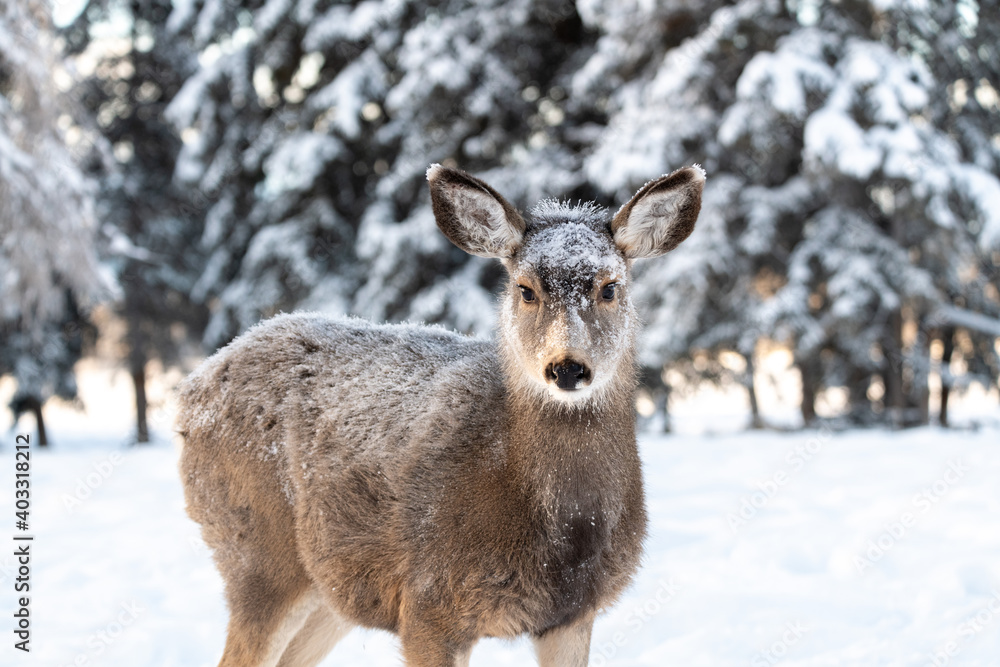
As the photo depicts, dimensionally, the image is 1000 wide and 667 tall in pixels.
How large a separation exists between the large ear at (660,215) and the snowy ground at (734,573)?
5.98 feet

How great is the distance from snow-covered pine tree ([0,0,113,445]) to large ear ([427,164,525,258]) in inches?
352

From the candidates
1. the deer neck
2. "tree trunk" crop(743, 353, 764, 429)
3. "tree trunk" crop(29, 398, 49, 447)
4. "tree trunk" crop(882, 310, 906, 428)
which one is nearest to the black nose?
the deer neck

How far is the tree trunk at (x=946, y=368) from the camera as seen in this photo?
1377 centimetres

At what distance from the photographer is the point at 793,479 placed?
8.69 meters

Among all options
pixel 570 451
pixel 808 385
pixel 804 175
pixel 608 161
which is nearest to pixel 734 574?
pixel 570 451

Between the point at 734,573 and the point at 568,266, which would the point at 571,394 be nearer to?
the point at 568,266

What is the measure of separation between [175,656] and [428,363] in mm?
2401

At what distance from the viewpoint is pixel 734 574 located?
5918mm

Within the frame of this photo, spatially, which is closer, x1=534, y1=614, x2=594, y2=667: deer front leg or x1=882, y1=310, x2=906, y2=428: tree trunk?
x1=534, y1=614, x2=594, y2=667: deer front leg

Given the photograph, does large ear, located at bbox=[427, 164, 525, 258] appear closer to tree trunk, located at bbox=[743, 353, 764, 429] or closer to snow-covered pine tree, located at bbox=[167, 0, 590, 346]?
snow-covered pine tree, located at bbox=[167, 0, 590, 346]

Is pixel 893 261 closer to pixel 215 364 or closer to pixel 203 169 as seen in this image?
pixel 215 364

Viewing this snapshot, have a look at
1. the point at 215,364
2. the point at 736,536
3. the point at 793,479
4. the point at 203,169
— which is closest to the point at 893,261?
the point at 793,479

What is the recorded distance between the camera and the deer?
10.5 feet

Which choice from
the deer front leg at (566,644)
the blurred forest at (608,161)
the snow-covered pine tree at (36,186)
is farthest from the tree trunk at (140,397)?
the deer front leg at (566,644)
